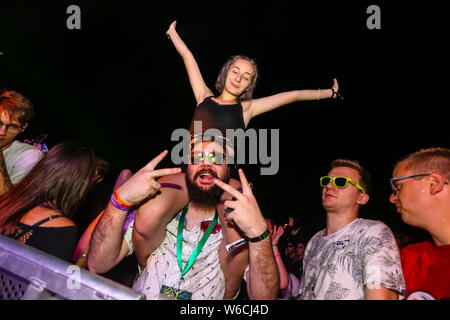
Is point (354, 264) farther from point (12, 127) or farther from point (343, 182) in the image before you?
point (12, 127)

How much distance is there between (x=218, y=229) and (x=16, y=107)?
2.17 meters

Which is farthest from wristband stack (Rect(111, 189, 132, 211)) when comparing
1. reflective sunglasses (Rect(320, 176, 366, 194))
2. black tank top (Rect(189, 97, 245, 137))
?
reflective sunglasses (Rect(320, 176, 366, 194))

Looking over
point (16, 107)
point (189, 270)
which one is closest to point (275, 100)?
point (189, 270)

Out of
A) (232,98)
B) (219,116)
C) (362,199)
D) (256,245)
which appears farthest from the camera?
(232,98)

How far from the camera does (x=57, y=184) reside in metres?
1.81

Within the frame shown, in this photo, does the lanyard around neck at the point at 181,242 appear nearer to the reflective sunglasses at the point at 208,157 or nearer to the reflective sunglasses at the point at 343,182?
the reflective sunglasses at the point at 208,157

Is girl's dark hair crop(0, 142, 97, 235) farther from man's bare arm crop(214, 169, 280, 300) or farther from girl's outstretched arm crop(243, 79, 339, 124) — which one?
girl's outstretched arm crop(243, 79, 339, 124)

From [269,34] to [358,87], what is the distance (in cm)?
145

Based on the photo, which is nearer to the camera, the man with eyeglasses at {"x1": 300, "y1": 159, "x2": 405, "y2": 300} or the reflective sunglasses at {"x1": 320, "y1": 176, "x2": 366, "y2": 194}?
the man with eyeglasses at {"x1": 300, "y1": 159, "x2": 405, "y2": 300}

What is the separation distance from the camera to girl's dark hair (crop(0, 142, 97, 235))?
5.66 feet

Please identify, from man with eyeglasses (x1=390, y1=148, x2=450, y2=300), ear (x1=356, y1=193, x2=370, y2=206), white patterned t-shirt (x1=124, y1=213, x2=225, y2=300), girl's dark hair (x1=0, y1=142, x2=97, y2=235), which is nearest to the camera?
man with eyeglasses (x1=390, y1=148, x2=450, y2=300)

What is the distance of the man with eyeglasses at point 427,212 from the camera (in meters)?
1.49
